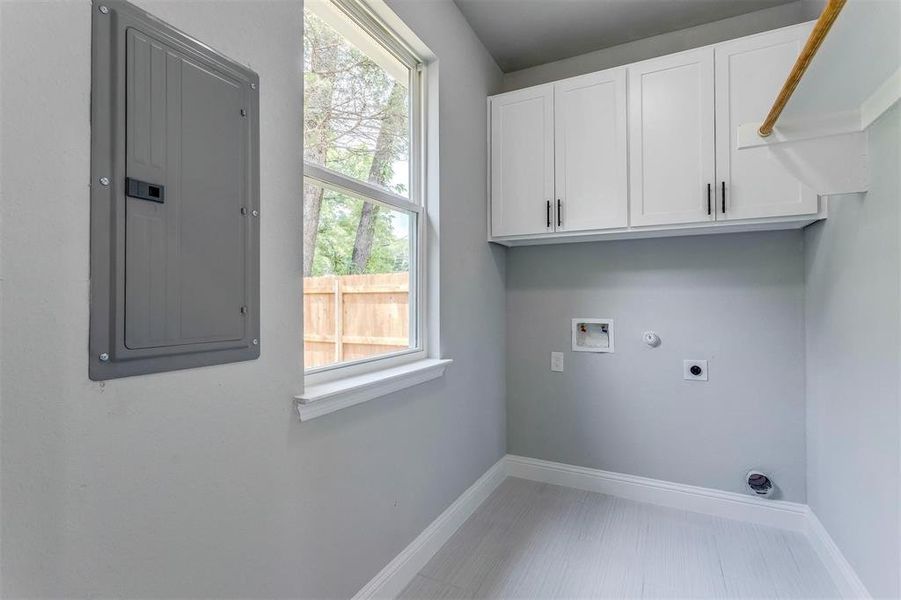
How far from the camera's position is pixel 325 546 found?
1.39 metres

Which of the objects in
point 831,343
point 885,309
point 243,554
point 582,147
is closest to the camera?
point 243,554

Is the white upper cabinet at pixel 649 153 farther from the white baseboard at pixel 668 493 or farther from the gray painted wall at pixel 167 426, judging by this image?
the white baseboard at pixel 668 493

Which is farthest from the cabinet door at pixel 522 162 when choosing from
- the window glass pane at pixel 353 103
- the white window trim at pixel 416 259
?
the window glass pane at pixel 353 103

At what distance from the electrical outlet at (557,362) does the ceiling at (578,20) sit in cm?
184

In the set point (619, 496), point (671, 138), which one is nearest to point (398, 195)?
point (671, 138)

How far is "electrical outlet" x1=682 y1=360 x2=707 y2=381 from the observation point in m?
2.39

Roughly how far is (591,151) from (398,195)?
111 cm

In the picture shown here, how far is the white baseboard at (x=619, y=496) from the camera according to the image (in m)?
1.71

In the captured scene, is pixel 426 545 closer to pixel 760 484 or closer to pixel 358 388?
pixel 358 388

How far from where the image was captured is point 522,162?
2.50m

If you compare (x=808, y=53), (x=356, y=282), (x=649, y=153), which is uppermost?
(x=649, y=153)

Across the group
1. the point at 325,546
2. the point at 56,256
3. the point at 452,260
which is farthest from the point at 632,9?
the point at 325,546

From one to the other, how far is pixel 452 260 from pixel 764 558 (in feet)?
6.39

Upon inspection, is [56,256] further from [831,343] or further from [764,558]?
[764,558]
